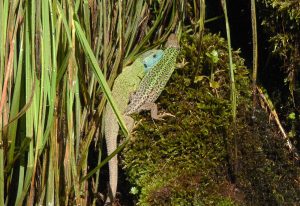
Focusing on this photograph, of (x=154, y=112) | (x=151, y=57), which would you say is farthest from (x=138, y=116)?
(x=151, y=57)

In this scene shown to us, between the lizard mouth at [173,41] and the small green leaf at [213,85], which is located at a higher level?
the lizard mouth at [173,41]

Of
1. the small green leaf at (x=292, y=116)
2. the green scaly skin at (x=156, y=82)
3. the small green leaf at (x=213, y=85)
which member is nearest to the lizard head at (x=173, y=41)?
the green scaly skin at (x=156, y=82)

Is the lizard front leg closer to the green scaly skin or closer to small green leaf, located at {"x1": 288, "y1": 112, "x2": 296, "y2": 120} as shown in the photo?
the green scaly skin

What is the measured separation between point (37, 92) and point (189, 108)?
72 centimetres

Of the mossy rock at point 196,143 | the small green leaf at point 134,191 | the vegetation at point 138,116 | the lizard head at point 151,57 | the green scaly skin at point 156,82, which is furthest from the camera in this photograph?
the lizard head at point 151,57

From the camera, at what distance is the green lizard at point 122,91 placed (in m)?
3.09

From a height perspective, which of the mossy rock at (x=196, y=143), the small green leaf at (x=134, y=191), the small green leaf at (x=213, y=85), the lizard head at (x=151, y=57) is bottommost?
the small green leaf at (x=134, y=191)

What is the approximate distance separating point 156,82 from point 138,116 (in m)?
0.17

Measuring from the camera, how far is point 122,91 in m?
3.32

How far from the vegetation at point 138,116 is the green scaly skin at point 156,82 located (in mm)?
39

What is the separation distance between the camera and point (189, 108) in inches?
122

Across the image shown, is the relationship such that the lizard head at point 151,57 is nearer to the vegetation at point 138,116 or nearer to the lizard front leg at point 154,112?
the vegetation at point 138,116

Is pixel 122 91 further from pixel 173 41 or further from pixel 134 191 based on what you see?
pixel 134 191

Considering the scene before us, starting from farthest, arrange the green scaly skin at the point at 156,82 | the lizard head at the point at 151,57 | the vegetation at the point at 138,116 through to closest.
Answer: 1. the lizard head at the point at 151,57
2. the green scaly skin at the point at 156,82
3. the vegetation at the point at 138,116
